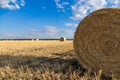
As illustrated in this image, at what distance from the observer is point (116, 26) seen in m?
6.38

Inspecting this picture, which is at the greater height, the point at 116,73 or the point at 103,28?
the point at 103,28

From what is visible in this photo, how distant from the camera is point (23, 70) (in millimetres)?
6719

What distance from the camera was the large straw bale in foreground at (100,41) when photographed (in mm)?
6332

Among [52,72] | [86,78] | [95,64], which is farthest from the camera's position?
[95,64]

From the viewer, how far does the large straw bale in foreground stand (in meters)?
6.33

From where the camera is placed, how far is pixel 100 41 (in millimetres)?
6902

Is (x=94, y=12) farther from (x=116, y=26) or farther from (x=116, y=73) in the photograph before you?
(x=116, y=73)

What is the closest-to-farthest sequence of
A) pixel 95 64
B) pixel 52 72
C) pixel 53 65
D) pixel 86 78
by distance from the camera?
1. pixel 86 78
2. pixel 52 72
3. pixel 95 64
4. pixel 53 65

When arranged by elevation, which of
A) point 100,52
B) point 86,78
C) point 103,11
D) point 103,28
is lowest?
point 86,78

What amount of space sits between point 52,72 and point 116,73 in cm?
184

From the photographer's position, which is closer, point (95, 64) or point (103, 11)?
point (103, 11)

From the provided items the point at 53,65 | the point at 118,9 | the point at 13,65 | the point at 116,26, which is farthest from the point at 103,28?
the point at 13,65

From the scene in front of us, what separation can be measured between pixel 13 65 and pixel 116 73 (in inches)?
136

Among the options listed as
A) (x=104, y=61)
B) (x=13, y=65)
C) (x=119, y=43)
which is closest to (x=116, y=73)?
(x=104, y=61)
